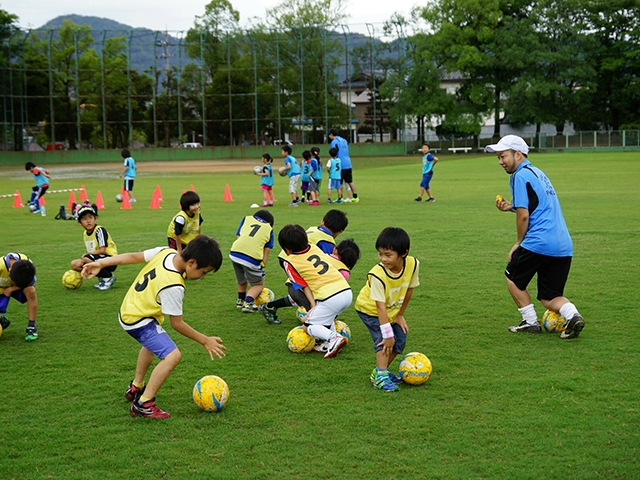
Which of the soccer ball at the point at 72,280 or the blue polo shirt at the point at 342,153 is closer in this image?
the soccer ball at the point at 72,280

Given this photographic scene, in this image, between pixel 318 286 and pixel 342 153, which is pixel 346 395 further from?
pixel 342 153

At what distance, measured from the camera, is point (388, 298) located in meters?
6.10

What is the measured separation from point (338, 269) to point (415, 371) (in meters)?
1.91

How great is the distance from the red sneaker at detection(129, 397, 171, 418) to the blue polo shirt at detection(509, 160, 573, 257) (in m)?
4.10

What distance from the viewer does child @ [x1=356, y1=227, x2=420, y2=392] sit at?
581 centimetres

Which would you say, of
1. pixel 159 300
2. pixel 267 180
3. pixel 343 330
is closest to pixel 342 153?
pixel 267 180

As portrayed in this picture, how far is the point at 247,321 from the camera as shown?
866cm

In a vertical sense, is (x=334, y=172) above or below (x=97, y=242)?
above

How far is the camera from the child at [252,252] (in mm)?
8719

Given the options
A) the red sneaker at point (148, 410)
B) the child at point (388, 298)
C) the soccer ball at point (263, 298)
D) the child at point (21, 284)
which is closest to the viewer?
the red sneaker at point (148, 410)

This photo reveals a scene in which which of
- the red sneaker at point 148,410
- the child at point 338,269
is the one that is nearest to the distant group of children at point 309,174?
the child at point 338,269

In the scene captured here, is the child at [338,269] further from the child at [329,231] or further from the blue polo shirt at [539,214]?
the blue polo shirt at [539,214]

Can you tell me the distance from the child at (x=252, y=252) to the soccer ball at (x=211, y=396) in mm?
3130

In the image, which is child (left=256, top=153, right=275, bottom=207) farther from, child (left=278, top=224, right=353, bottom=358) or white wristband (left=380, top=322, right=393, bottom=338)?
white wristband (left=380, top=322, right=393, bottom=338)
